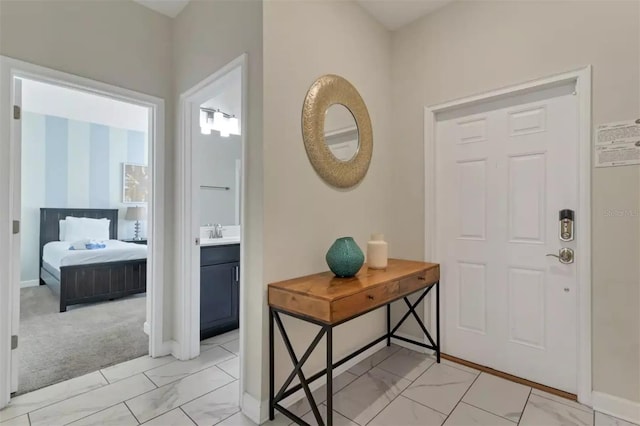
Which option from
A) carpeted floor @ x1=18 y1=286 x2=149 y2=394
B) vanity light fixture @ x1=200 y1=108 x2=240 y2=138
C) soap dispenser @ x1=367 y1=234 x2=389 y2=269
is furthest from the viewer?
vanity light fixture @ x1=200 y1=108 x2=240 y2=138

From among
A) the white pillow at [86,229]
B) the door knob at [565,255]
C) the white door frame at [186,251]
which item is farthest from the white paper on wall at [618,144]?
the white pillow at [86,229]

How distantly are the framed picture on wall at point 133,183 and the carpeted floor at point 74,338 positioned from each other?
2.38 meters

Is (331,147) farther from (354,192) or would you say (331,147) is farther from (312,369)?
(312,369)

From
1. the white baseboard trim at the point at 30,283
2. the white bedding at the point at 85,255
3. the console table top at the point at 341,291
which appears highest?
the console table top at the point at 341,291

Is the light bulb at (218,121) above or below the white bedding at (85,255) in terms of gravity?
above

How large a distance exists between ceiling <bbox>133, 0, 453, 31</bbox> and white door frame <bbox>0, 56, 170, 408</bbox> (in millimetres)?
730

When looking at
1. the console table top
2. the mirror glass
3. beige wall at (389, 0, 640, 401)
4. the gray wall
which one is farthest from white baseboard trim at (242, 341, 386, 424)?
the gray wall

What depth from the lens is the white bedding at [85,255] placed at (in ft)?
12.8

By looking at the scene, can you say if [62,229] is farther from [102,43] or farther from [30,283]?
[102,43]

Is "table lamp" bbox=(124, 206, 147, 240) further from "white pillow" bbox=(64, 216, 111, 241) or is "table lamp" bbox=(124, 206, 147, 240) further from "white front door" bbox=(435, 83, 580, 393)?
"white front door" bbox=(435, 83, 580, 393)

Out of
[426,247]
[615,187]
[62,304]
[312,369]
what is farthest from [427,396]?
[62,304]

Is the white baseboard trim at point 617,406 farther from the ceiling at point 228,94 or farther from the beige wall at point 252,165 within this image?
the ceiling at point 228,94

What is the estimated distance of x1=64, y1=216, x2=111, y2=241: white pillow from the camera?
206 inches

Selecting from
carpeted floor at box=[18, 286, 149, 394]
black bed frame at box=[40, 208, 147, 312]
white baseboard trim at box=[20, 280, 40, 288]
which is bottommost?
carpeted floor at box=[18, 286, 149, 394]
